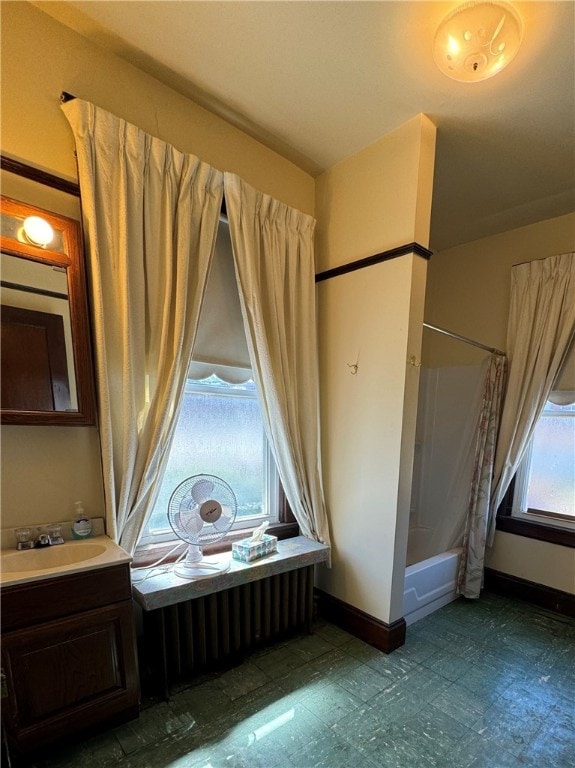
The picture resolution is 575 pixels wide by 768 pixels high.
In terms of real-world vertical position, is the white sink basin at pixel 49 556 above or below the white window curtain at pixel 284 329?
below

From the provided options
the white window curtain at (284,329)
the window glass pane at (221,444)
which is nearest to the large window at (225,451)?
the window glass pane at (221,444)

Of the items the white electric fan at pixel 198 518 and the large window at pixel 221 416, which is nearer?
the white electric fan at pixel 198 518

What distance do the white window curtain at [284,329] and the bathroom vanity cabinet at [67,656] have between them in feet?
3.55

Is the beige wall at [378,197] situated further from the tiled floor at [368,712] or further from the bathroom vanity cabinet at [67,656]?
the tiled floor at [368,712]

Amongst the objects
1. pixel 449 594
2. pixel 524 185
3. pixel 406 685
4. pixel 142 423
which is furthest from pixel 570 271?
pixel 142 423

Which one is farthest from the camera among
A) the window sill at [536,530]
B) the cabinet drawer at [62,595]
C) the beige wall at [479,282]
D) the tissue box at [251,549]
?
the beige wall at [479,282]

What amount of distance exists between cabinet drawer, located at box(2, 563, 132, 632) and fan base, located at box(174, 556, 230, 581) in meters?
0.31

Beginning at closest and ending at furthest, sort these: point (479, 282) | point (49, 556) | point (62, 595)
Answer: point (62, 595) < point (49, 556) < point (479, 282)

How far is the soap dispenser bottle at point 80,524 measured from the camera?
1.58m

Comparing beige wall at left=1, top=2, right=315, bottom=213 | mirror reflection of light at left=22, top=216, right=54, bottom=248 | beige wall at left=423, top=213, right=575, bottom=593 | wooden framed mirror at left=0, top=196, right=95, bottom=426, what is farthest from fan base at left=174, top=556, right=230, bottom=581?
beige wall at left=423, top=213, right=575, bottom=593

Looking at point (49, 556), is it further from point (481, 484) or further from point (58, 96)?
point (481, 484)

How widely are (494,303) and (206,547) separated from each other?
2956mm

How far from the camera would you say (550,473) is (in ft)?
8.92

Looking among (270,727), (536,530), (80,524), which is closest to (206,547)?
(80,524)
